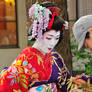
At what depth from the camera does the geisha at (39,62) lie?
3.63m

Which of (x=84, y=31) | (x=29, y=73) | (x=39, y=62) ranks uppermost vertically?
(x=84, y=31)

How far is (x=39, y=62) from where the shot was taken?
12.2 feet

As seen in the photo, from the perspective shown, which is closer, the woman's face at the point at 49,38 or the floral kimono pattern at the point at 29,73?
the floral kimono pattern at the point at 29,73

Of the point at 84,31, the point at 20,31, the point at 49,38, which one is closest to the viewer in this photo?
the point at 84,31

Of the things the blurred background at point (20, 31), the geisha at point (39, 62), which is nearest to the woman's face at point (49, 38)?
the geisha at point (39, 62)

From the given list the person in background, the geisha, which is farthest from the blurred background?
the person in background

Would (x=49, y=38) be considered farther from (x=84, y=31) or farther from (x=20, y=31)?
(x=20, y=31)

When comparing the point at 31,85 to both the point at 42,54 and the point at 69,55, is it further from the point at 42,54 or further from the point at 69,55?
the point at 69,55

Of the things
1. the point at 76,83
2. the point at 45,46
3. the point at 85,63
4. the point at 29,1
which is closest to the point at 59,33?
the point at 45,46

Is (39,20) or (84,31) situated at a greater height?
(39,20)

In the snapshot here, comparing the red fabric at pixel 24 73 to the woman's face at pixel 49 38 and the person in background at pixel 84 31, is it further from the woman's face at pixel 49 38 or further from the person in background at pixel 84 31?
the person in background at pixel 84 31

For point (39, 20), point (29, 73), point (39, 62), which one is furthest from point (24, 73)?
point (39, 20)

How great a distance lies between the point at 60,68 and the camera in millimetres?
3908

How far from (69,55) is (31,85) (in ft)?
8.84
